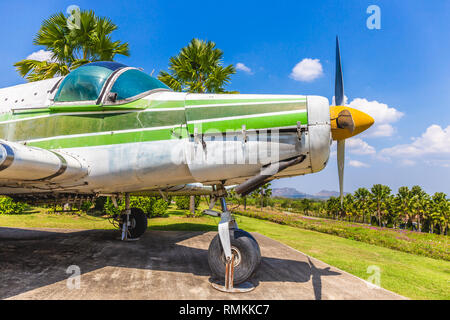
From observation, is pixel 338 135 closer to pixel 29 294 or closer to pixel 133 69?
pixel 133 69

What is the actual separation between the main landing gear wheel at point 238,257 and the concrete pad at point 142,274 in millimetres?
298

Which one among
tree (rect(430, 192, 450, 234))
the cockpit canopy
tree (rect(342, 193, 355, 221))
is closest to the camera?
the cockpit canopy

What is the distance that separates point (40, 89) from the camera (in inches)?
226

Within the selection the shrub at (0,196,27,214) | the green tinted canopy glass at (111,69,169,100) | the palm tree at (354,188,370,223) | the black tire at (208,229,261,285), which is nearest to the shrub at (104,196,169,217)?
the shrub at (0,196,27,214)

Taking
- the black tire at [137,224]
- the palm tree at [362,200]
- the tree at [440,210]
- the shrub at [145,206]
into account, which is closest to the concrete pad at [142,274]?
the black tire at [137,224]

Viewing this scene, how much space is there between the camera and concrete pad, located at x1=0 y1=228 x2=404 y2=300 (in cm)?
404

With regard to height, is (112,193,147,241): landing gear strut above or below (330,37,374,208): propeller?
below

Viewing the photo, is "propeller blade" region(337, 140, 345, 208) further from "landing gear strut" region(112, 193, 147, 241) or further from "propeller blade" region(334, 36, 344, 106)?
"landing gear strut" region(112, 193, 147, 241)

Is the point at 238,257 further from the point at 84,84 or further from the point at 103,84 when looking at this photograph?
the point at 84,84

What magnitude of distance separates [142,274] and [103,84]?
367 cm

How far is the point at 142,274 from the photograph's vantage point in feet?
16.3

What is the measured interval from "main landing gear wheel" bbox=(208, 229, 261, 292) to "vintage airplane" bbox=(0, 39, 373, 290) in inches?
0.7

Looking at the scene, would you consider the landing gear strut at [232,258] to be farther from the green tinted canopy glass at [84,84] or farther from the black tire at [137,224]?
the black tire at [137,224]
